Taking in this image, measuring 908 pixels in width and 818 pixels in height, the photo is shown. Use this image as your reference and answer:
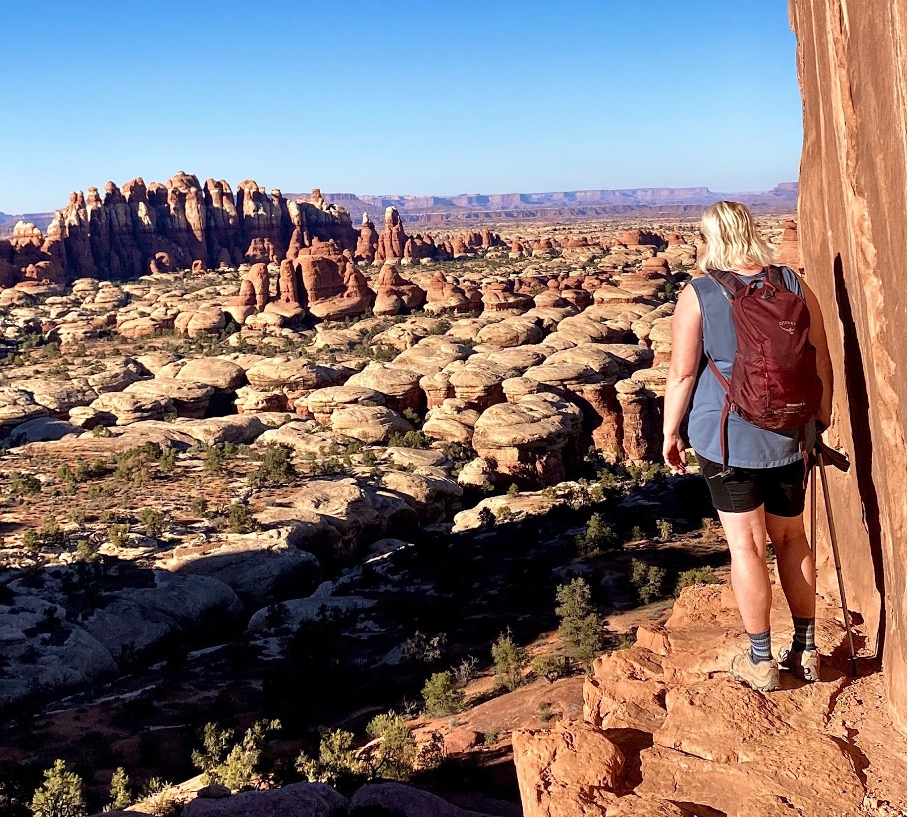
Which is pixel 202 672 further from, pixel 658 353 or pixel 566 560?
pixel 658 353

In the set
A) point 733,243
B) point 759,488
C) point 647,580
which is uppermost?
point 733,243

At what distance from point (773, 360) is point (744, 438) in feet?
1.35

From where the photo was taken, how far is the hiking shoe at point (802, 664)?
13.0 feet

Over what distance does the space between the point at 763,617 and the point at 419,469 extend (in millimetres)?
19405

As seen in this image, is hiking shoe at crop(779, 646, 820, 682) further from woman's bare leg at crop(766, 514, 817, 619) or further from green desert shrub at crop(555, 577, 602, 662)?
green desert shrub at crop(555, 577, 602, 662)

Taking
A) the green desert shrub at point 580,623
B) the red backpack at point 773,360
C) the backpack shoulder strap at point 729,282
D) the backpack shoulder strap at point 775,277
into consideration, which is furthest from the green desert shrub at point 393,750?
the backpack shoulder strap at point 775,277

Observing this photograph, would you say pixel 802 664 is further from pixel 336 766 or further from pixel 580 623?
pixel 580 623

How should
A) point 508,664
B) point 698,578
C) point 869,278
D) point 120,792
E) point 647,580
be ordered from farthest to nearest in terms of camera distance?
point 647,580 → point 698,578 → point 508,664 → point 120,792 → point 869,278

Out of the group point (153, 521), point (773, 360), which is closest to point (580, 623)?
point (773, 360)

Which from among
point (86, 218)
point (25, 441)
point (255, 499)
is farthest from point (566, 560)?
point (86, 218)

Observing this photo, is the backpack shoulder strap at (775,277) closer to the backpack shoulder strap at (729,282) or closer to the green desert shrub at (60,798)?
the backpack shoulder strap at (729,282)

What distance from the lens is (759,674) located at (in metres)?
3.94

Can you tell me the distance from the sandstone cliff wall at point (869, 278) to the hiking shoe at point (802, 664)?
1.04ft

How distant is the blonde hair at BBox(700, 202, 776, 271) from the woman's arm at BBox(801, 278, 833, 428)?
25cm
